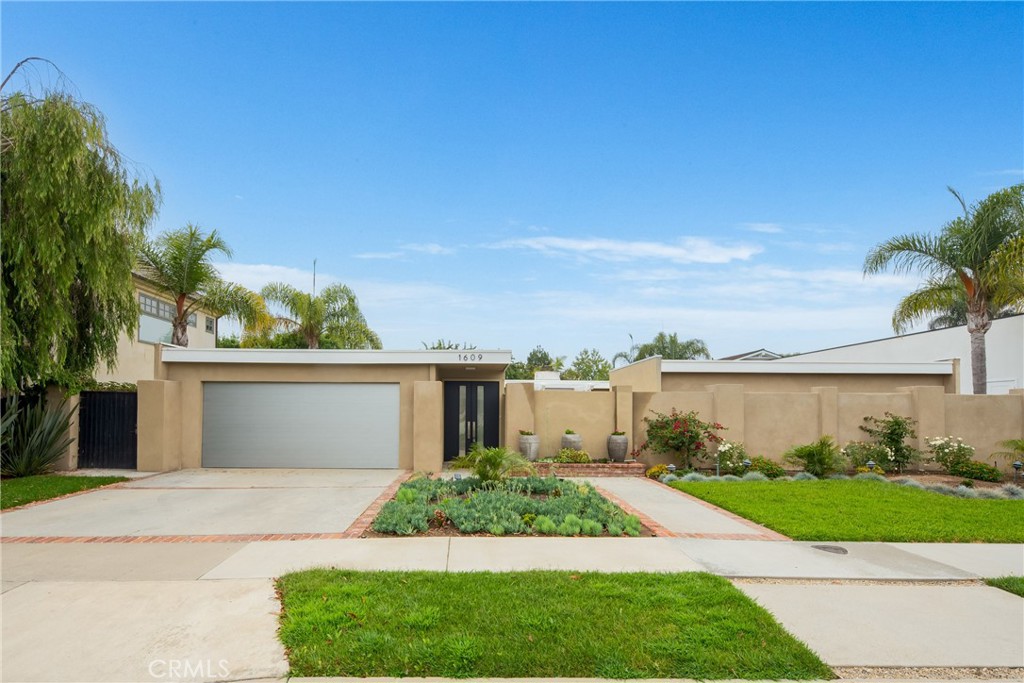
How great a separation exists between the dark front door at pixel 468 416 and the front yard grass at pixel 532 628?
989cm

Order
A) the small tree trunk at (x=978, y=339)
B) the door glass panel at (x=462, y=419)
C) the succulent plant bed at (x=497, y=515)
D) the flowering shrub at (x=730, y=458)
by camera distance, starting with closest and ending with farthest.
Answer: the succulent plant bed at (x=497, y=515) → the flowering shrub at (x=730, y=458) → the door glass panel at (x=462, y=419) → the small tree trunk at (x=978, y=339)

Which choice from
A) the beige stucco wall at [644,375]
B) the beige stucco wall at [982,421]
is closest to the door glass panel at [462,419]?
the beige stucco wall at [644,375]

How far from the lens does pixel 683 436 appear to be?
1359 cm

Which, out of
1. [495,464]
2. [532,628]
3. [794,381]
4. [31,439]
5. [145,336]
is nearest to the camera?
[532,628]

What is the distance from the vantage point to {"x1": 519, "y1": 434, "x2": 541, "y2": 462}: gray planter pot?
45.5 ft

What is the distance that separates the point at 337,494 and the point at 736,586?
7132mm

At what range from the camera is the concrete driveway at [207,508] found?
24.5ft

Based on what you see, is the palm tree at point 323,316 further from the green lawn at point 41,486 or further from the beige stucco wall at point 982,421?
the beige stucco wall at point 982,421

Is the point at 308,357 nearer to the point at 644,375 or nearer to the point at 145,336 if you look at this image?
the point at 644,375

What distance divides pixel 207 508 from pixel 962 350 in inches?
1136

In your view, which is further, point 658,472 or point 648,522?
point 658,472

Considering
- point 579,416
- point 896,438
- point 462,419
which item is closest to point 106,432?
point 462,419

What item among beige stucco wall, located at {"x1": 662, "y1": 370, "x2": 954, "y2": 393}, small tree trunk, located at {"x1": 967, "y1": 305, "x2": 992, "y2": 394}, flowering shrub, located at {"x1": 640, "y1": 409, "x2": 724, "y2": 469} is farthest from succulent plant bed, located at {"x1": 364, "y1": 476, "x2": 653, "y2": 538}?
small tree trunk, located at {"x1": 967, "y1": 305, "x2": 992, "y2": 394}

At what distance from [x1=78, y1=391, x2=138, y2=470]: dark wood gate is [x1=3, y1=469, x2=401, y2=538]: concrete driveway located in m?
1.65
